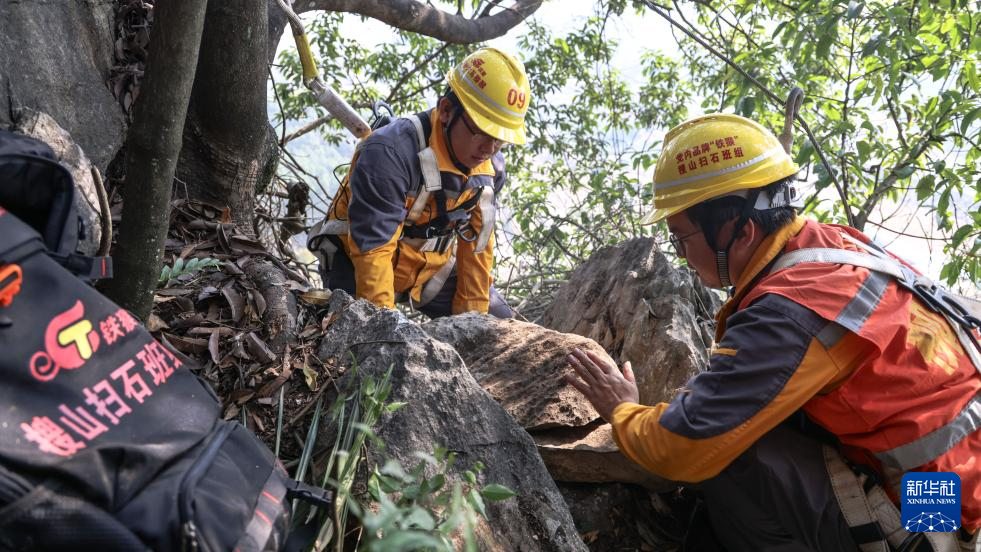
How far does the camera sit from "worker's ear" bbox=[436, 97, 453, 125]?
3863 mm

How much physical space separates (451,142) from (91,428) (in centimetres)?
277

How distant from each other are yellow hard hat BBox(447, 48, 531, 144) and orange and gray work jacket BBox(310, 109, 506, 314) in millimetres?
256

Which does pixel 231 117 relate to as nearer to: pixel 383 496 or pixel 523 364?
pixel 523 364

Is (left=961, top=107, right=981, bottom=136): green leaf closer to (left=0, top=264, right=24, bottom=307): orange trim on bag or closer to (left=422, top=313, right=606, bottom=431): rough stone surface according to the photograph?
(left=422, top=313, right=606, bottom=431): rough stone surface

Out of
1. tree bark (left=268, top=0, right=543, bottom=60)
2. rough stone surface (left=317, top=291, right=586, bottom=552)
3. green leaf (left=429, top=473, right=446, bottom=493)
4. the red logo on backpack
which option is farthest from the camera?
tree bark (left=268, top=0, right=543, bottom=60)

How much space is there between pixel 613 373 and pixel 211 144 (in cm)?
225

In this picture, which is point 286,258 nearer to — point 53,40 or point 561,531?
point 53,40

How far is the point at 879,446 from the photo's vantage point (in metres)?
2.37

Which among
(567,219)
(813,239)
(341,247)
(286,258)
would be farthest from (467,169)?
(567,219)

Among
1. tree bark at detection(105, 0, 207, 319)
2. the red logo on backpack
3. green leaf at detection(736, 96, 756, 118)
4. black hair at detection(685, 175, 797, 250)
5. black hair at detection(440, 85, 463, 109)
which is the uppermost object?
green leaf at detection(736, 96, 756, 118)

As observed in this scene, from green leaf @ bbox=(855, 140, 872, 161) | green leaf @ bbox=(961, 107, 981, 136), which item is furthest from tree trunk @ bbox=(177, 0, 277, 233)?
green leaf @ bbox=(855, 140, 872, 161)

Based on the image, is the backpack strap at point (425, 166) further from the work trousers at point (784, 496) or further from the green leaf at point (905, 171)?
the green leaf at point (905, 171)

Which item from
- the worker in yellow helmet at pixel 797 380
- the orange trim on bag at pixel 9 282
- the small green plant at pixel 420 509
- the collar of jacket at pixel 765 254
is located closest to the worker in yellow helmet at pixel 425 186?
the worker in yellow helmet at pixel 797 380

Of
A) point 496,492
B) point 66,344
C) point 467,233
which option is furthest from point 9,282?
point 467,233
